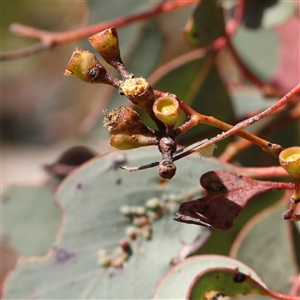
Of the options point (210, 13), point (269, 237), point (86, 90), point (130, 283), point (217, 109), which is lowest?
point (130, 283)

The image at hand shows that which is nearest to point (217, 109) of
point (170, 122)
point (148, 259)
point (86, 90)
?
point (148, 259)

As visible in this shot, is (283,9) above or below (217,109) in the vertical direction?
above

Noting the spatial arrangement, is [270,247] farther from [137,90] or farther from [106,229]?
[137,90]

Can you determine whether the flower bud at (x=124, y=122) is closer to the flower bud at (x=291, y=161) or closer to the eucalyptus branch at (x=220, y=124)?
the eucalyptus branch at (x=220, y=124)

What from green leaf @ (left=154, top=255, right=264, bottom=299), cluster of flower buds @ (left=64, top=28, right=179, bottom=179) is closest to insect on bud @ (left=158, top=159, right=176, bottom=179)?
cluster of flower buds @ (left=64, top=28, right=179, bottom=179)

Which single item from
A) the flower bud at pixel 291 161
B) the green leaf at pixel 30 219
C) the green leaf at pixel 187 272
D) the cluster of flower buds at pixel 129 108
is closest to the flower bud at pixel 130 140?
the cluster of flower buds at pixel 129 108

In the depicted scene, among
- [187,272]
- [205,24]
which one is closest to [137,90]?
[187,272]

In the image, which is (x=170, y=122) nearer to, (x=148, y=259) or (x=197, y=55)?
(x=148, y=259)
